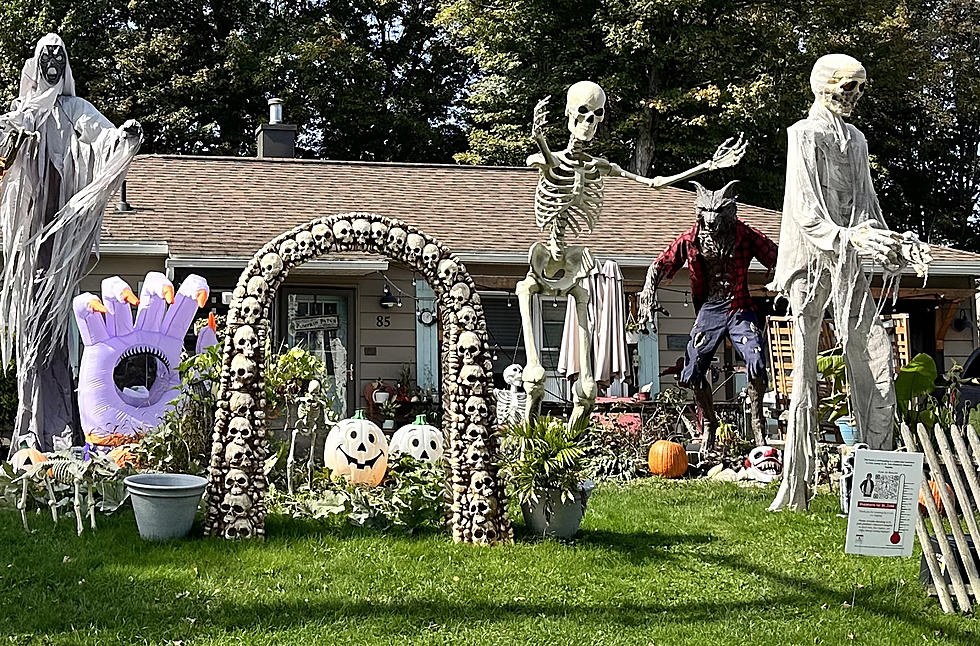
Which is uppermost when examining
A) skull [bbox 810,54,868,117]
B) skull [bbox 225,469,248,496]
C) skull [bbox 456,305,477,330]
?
skull [bbox 810,54,868,117]

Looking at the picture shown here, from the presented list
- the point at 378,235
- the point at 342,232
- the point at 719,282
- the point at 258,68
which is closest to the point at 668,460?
the point at 719,282

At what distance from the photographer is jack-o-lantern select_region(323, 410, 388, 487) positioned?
7.93 m

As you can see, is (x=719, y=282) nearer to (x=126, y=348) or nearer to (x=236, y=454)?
(x=236, y=454)

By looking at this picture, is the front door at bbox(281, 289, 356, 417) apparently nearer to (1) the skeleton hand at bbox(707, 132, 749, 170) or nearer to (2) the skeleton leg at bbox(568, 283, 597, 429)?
(2) the skeleton leg at bbox(568, 283, 597, 429)

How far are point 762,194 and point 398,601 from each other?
2016 cm

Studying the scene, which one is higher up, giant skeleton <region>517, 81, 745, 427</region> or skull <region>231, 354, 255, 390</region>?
giant skeleton <region>517, 81, 745, 427</region>

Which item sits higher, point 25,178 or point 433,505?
point 25,178

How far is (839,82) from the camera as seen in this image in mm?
7480

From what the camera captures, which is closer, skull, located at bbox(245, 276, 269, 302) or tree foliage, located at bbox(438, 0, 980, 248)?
skull, located at bbox(245, 276, 269, 302)

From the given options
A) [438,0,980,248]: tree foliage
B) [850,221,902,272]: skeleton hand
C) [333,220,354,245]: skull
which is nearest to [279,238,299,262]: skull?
[333,220,354,245]: skull

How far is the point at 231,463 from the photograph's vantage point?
6590 millimetres

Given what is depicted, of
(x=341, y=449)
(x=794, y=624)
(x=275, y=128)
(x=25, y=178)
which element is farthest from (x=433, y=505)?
(x=275, y=128)

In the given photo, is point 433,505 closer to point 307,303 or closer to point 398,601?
point 398,601

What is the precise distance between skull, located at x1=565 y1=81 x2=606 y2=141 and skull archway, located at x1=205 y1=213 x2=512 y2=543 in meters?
1.20
